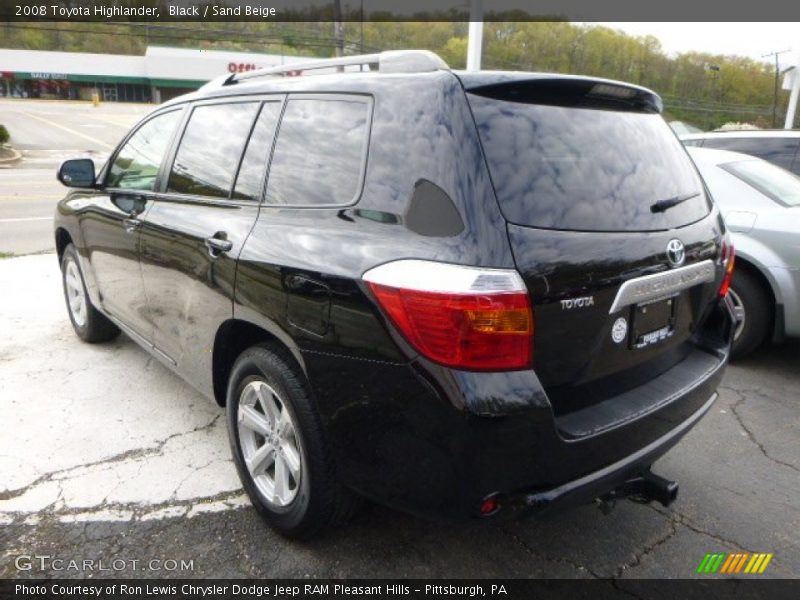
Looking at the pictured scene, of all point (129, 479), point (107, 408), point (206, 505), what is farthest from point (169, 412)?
point (206, 505)

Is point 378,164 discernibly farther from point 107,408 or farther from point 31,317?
point 31,317

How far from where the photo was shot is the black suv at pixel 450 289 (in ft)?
5.89

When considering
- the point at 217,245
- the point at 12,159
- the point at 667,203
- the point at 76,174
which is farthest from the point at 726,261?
the point at 12,159

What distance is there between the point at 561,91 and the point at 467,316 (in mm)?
996

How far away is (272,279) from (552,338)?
1.04 m

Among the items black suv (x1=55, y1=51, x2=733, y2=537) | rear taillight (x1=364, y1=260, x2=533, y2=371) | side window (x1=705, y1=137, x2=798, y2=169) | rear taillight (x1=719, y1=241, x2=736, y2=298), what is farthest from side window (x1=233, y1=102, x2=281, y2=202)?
side window (x1=705, y1=137, x2=798, y2=169)

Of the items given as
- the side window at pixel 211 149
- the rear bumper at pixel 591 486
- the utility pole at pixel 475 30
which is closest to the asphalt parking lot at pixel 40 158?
the side window at pixel 211 149

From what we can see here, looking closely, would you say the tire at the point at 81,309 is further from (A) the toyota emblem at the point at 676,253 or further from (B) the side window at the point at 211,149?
(A) the toyota emblem at the point at 676,253

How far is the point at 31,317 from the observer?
5.16 m

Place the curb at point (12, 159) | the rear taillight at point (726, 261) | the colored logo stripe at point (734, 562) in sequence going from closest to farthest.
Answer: the colored logo stripe at point (734, 562), the rear taillight at point (726, 261), the curb at point (12, 159)

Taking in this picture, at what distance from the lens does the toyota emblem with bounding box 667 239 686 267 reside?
2.19 metres

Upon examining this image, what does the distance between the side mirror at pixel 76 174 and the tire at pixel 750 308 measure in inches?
180

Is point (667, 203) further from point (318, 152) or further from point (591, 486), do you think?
point (318, 152)

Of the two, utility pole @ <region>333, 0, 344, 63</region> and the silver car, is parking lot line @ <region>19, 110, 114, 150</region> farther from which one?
the silver car
